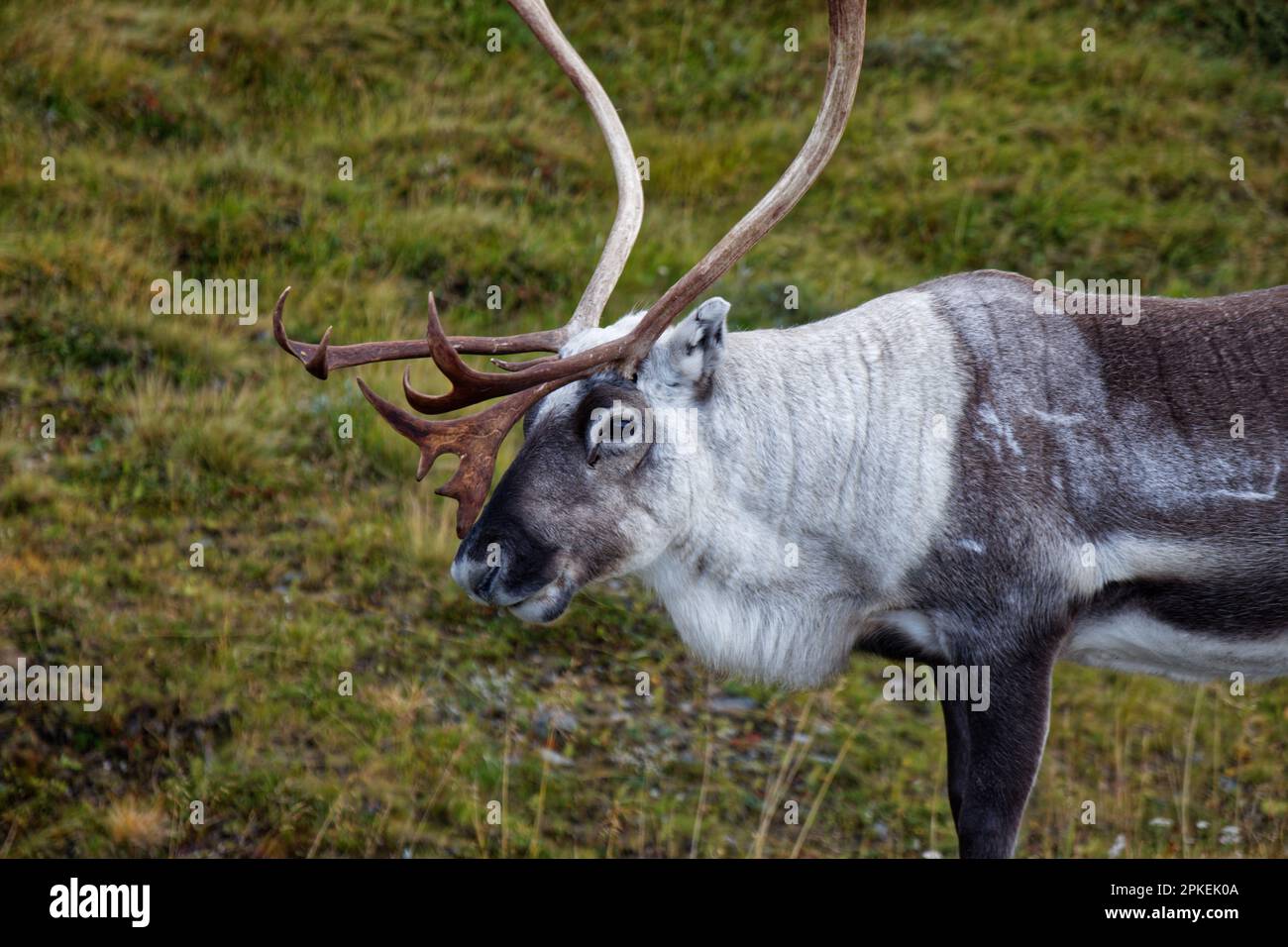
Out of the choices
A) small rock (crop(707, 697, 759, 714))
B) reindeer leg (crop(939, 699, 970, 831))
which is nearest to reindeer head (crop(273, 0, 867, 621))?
reindeer leg (crop(939, 699, 970, 831))

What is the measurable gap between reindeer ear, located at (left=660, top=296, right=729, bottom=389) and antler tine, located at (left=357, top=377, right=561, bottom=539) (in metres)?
0.39

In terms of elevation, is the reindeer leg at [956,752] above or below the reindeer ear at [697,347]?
below

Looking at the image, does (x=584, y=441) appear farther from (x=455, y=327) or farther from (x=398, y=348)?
(x=455, y=327)

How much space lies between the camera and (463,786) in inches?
235

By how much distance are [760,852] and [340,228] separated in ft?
17.3

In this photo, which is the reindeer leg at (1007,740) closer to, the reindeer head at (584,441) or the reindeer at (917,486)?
the reindeer at (917,486)

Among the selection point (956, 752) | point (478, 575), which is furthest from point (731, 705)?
point (478, 575)

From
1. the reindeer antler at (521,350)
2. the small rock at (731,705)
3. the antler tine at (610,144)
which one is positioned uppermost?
the antler tine at (610,144)

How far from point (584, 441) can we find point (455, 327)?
14.5 ft

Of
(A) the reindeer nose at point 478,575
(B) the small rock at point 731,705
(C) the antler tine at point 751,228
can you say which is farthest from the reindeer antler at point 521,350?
(B) the small rock at point 731,705

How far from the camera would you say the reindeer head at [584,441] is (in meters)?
4.56

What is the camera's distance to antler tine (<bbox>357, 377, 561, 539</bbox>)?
15.2 feet

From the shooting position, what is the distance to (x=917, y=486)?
460 cm
